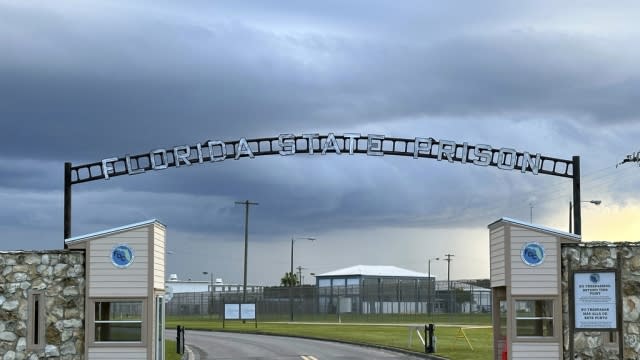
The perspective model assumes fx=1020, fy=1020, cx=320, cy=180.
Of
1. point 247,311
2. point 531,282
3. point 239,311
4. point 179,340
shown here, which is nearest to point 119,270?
point 531,282

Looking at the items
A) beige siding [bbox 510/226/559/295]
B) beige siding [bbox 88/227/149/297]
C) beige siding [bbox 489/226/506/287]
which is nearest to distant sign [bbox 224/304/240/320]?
beige siding [bbox 489/226/506/287]

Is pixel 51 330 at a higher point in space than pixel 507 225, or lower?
lower

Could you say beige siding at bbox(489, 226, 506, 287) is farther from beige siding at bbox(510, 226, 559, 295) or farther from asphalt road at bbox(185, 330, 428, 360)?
asphalt road at bbox(185, 330, 428, 360)

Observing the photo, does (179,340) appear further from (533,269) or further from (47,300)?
(533,269)

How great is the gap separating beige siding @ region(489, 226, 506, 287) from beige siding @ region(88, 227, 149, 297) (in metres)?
8.66

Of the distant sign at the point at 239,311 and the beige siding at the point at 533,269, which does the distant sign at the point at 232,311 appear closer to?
the distant sign at the point at 239,311

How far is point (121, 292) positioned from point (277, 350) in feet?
57.9

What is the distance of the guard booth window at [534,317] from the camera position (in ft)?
81.9

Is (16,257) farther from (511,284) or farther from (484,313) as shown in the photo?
(484,313)

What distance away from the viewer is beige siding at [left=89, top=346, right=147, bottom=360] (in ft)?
79.4

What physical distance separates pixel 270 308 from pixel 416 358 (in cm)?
5489

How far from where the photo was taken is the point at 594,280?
24375 mm

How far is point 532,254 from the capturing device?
24844mm

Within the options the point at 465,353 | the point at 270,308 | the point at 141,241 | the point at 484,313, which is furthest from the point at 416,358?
the point at 270,308
